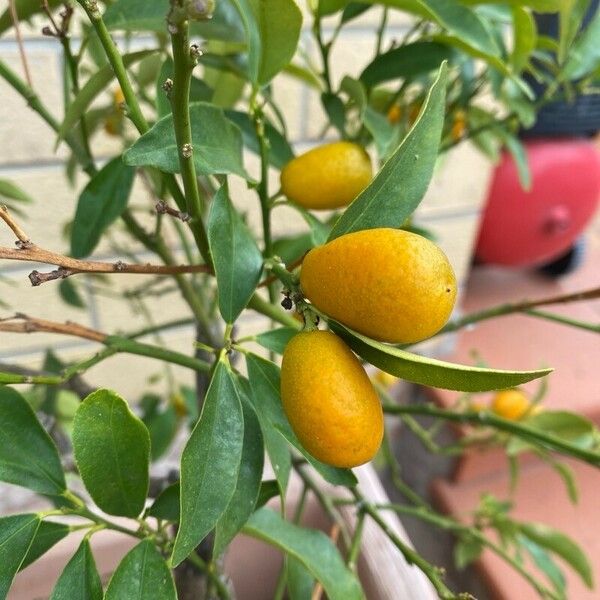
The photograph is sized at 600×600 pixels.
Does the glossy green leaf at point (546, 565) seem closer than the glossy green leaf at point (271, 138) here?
No

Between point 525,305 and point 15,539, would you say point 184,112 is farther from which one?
point 525,305

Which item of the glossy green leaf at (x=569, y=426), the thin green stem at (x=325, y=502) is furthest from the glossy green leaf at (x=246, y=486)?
the glossy green leaf at (x=569, y=426)

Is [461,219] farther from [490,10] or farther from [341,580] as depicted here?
[341,580]

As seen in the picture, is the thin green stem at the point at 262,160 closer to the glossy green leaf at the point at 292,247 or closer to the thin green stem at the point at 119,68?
the thin green stem at the point at 119,68

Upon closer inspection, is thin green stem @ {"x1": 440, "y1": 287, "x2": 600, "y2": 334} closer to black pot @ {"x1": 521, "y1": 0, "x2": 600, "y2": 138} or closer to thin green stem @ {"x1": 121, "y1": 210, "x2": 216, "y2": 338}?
thin green stem @ {"x1": 121, "y1": 210, "x2": 216, "y2": 338}

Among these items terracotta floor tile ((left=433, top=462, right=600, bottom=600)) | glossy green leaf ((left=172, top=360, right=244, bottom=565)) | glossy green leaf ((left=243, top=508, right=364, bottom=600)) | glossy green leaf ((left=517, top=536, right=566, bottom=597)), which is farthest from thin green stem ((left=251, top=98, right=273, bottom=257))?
terracotta floor tile ((left=433, top=462, right=600, bottom=600))
